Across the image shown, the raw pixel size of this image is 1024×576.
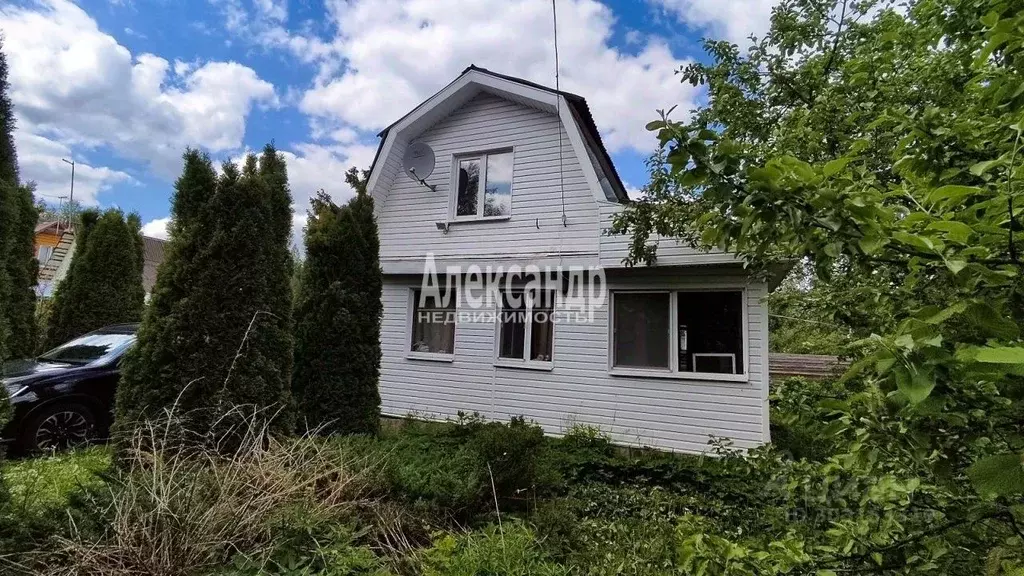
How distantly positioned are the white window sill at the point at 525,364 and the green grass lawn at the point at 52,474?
197 inches

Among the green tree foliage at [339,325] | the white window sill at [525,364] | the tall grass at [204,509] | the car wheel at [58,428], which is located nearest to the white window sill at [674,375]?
the white window sill at [525,364]

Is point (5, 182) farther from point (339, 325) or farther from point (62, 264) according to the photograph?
point (62, 264)

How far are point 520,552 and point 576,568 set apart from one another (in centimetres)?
38

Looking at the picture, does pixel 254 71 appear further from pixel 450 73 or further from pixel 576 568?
pixel 576 568

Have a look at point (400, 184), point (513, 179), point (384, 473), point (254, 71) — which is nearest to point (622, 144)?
point (513, 179)

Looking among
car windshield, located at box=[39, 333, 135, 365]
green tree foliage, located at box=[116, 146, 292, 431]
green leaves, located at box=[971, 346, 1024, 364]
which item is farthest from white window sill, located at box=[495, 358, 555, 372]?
green leaves, located at box=[971, 346, 1024, 364]

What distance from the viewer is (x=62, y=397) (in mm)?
5465

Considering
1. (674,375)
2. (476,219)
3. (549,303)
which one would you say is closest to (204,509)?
(549,303)

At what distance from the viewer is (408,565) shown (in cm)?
299

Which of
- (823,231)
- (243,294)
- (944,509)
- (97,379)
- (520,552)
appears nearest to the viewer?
(823,231)

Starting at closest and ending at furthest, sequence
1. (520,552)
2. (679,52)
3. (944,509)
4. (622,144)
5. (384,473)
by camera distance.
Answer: (944,509), (520,552), (384,473), (679,52), (622,144)

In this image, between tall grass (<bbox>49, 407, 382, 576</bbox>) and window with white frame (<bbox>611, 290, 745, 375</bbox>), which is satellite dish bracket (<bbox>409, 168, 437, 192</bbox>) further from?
tall grass (<bbox>49, 407, 382, 576</bbox>)

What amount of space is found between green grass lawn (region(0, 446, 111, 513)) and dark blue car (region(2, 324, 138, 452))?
262mm

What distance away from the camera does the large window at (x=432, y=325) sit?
8266 millimetres
